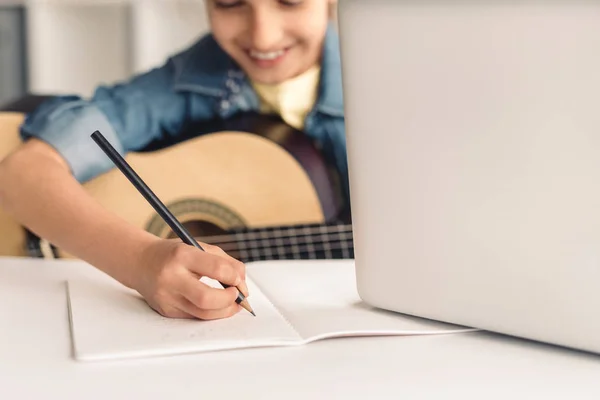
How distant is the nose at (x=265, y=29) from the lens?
3.09 feet

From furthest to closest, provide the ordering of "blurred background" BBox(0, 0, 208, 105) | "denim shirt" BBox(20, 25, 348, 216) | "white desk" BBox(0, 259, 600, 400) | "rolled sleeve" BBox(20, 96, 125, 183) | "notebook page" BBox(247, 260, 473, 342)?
"blurred background" BBox(0, 0, 208, 105) → "denim shirt" BBox(20, 25, 348, 216) → "rolled sleeve" BBox(20, 96, 125, 183) → "notebook page" BBox(247, 260, 473, 342) → "white desk" BBox(0, 259, 600, 400)

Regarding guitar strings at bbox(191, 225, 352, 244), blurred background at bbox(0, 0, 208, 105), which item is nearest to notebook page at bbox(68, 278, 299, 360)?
guitar strings at bbox(191, 225, 352, 244)

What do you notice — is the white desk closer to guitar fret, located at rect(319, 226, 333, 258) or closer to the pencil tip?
the pencil tip

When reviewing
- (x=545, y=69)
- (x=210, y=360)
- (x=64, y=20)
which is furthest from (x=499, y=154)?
(x=64, y=20)

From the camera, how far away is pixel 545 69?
0.45m

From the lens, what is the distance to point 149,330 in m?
0.52

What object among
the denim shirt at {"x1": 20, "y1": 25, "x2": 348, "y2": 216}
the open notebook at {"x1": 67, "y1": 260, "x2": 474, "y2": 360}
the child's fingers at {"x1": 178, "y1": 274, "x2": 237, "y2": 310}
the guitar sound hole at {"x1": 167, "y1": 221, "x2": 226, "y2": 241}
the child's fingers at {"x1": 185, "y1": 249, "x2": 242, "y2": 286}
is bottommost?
the guitar sound hole at {"x1": 167, "y1": 221, "x2": 226, "y2": 241}

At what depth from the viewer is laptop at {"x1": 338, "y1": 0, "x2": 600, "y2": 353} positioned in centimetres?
44

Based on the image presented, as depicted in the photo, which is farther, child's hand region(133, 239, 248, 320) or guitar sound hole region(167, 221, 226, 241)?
guitar sound hole region(167, 221, 226, 241)

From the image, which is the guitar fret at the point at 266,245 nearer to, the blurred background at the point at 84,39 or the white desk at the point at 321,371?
the white desk at the point at 321,371

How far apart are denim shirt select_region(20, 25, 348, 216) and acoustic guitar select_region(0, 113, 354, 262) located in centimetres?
2

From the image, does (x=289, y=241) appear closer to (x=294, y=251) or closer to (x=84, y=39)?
(x=294, y=251)

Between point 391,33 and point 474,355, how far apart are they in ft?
0.68

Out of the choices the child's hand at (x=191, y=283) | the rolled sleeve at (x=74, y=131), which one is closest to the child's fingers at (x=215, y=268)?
the child's hand at (x=191, y=283)
